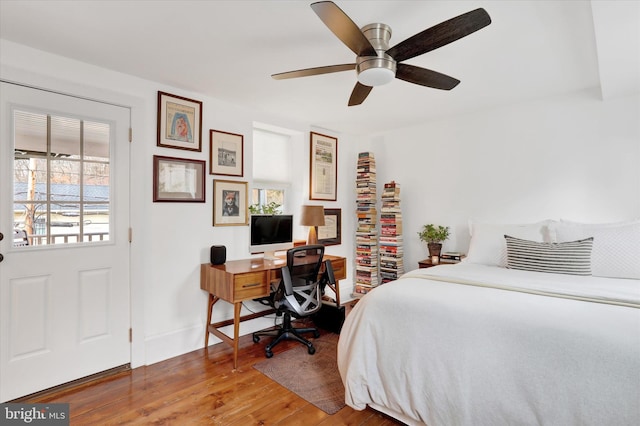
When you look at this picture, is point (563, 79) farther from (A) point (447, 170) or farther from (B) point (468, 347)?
(B) point (468, 347)

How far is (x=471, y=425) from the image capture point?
4.75 ft

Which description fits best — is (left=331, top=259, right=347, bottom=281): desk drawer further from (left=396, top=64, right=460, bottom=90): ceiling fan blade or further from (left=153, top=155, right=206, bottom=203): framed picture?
(left=396, top=64, right=460, bottom=90): ceiling fan blade

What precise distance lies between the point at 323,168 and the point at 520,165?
7.10ft

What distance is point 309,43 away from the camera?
2104mm

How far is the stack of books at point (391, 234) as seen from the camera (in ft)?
13.4

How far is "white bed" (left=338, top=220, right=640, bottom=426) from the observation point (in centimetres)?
123

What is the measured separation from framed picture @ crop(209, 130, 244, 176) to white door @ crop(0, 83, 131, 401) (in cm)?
Result: 73

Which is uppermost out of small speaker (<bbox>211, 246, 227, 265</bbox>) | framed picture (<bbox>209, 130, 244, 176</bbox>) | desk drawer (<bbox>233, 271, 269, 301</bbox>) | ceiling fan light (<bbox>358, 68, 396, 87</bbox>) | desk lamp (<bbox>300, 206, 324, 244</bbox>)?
ceiling fan light (<bbox>358, 68, 396, 87</bbox>)

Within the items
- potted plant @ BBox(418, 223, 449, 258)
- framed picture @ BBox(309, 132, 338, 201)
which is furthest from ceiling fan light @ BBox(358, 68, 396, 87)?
potted plant @ BBox(418, 223, 449, 258)

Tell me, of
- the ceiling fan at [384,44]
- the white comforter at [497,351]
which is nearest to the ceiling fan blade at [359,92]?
the ceiling fan at [384,44]

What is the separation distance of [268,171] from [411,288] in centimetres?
239

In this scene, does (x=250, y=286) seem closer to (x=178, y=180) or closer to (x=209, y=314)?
(x=209, y=314)

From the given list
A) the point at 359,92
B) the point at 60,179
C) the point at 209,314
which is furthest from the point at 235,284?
the point at 359,92

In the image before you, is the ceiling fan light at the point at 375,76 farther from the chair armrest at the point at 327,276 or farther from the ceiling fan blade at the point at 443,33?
the chair armrest at the point at 327,276
